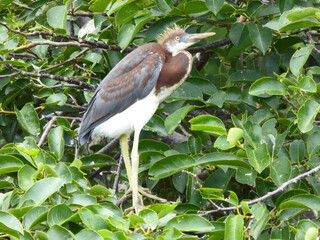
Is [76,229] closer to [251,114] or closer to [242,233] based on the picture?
[242,233]

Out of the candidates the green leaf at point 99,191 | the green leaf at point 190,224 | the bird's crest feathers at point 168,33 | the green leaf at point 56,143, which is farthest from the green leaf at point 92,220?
the bird's crest feathers at point 168,33

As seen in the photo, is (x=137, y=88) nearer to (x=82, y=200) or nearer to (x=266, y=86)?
(x=266, y=86)

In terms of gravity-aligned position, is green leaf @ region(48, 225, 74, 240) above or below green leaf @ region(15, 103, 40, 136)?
above

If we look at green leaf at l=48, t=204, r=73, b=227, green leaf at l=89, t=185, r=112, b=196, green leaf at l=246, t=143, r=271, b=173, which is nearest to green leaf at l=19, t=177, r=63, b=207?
green leaf at l=48, t=204, r=73, b=227

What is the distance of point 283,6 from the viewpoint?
330cm

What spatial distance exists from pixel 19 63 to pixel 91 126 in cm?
61

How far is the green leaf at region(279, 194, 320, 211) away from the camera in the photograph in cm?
250

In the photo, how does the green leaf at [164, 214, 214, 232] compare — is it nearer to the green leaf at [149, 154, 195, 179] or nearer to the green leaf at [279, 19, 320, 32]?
the green leaf at [149, 154, 195, 179]

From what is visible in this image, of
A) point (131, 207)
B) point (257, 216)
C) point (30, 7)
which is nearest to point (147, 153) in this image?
point (131, 207)

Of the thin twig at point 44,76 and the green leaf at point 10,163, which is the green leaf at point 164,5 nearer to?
the thin twig at point 44,76

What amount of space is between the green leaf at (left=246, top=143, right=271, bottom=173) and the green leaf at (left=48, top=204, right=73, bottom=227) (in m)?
0.87

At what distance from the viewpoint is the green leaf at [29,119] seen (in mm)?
3527

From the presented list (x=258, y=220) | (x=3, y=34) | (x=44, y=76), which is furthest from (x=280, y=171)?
(x=3, y=34)

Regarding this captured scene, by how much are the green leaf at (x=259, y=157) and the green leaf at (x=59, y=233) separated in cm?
92
